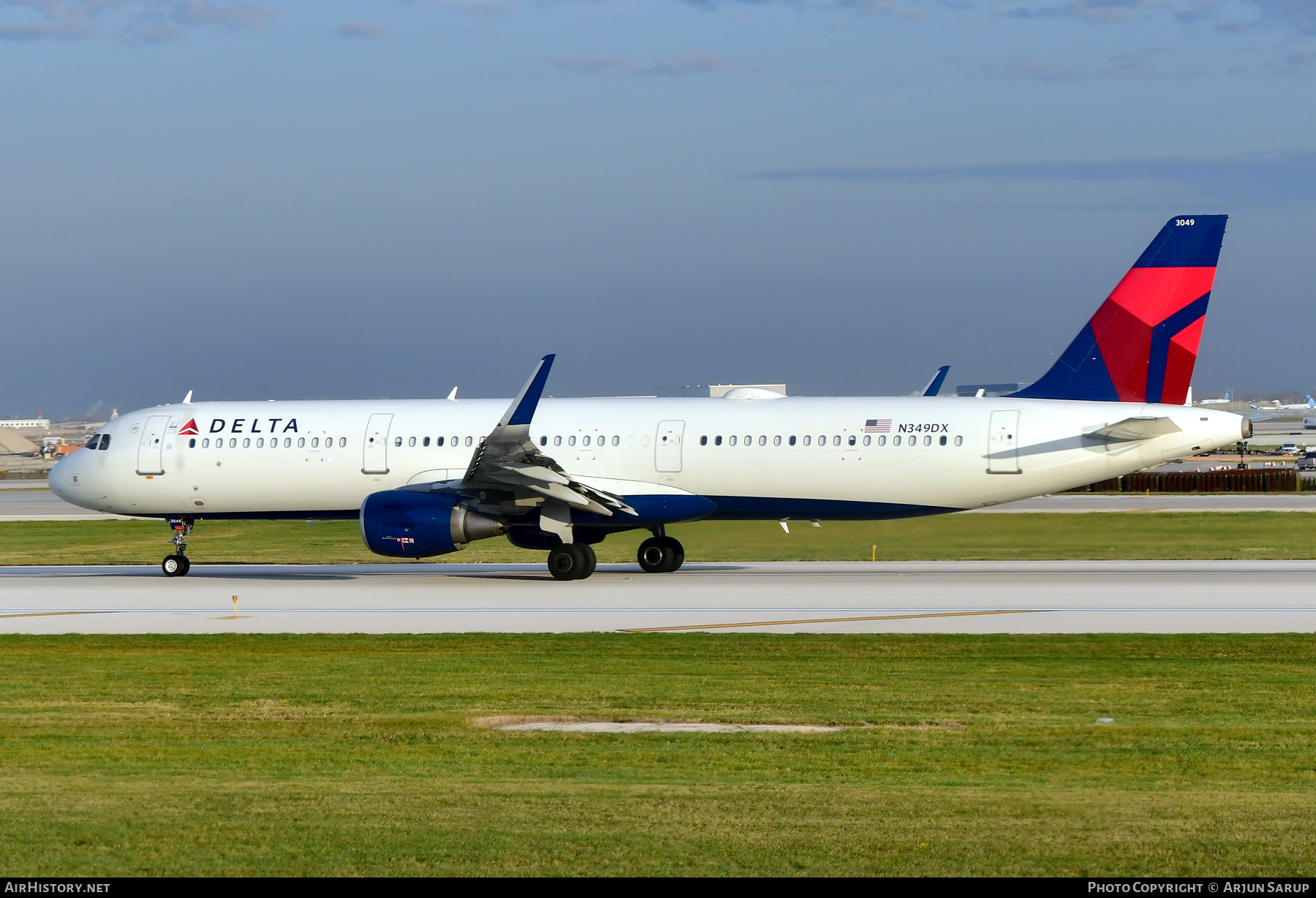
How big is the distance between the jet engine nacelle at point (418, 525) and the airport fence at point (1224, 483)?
45612mm

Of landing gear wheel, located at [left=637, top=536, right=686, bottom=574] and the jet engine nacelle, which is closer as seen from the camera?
the jet engine nacelle

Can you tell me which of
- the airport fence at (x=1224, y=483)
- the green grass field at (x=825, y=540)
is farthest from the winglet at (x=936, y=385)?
the airport fence at (x=1224, y=483)

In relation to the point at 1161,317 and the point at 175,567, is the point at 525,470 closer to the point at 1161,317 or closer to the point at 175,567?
the point at 175,567

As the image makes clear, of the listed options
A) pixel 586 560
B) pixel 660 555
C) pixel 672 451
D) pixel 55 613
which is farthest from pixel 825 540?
pixel 55 613

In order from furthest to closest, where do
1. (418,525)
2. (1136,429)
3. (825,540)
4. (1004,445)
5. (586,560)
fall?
(825,540) → (586,560) → (1004,445) → (418,525) → (1136,429)

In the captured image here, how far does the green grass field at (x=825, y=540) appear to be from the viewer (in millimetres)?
31531

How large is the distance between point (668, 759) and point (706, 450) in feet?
60.0

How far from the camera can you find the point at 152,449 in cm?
3269

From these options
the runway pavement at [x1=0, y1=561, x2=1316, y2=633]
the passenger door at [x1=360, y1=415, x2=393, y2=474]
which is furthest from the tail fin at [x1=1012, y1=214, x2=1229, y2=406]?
the passenger door at [x1=360, y1=415, x2=393, y2=474]

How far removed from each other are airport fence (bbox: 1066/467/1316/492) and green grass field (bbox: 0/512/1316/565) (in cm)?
2329

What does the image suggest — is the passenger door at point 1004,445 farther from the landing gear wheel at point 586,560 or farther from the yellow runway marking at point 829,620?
the landing gear wheel at point 586,560

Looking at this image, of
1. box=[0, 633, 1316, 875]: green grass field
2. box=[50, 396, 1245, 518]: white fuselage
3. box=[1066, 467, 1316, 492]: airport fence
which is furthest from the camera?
box=[1066, 467, 1316, 492]: airport fence

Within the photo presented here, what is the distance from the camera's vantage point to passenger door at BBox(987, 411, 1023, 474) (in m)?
28.2

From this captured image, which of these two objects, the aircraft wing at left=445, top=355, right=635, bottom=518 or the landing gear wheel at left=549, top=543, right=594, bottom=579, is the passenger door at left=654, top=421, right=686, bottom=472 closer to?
the aircraft wing at left=445, top=355, right=635, bottom=518
